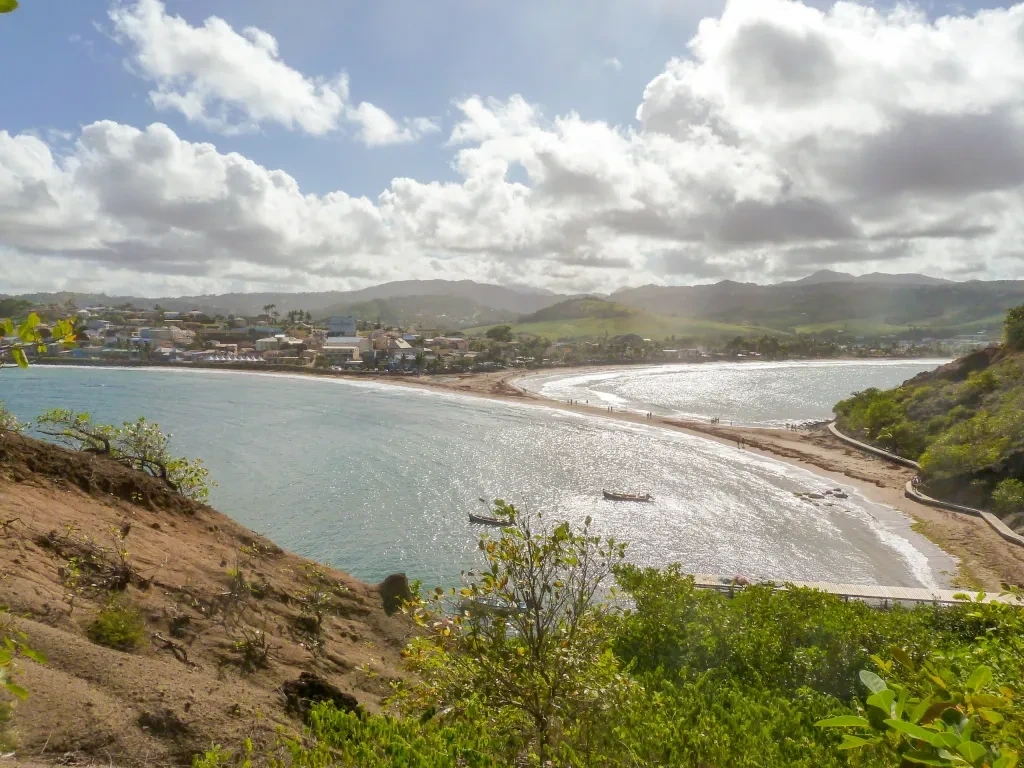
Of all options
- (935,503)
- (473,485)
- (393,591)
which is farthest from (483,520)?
(935,503)

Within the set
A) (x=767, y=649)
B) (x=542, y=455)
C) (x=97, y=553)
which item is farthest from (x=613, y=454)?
(x=97, y=553)

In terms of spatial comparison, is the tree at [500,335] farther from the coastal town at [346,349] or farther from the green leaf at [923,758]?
the green leaf at [923,758]

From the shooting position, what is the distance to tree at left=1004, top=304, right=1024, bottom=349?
57.2 metres

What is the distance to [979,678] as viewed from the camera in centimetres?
208

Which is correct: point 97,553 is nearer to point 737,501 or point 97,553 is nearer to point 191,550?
point 191,550

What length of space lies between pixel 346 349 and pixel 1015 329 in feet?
359

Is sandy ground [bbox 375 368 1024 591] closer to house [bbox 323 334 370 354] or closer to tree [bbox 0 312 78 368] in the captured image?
tree [bbox 0 312 78 368]

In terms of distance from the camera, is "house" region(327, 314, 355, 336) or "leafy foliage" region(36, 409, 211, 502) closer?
"leafy foliage" region(36, 409, 211, 502)

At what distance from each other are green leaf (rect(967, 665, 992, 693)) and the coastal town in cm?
11103

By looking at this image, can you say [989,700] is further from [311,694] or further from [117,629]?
[117,629]

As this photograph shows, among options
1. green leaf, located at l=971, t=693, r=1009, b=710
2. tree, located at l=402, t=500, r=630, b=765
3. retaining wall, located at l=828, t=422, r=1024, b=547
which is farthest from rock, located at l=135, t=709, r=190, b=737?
retaining wall, located at l=828, t=422, r=1024, b=547

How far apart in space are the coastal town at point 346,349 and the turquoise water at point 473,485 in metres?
43.0

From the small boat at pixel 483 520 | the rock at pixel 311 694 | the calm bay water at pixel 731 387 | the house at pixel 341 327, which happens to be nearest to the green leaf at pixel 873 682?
the rock at pixel 311 694

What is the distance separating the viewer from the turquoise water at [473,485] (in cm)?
2994
